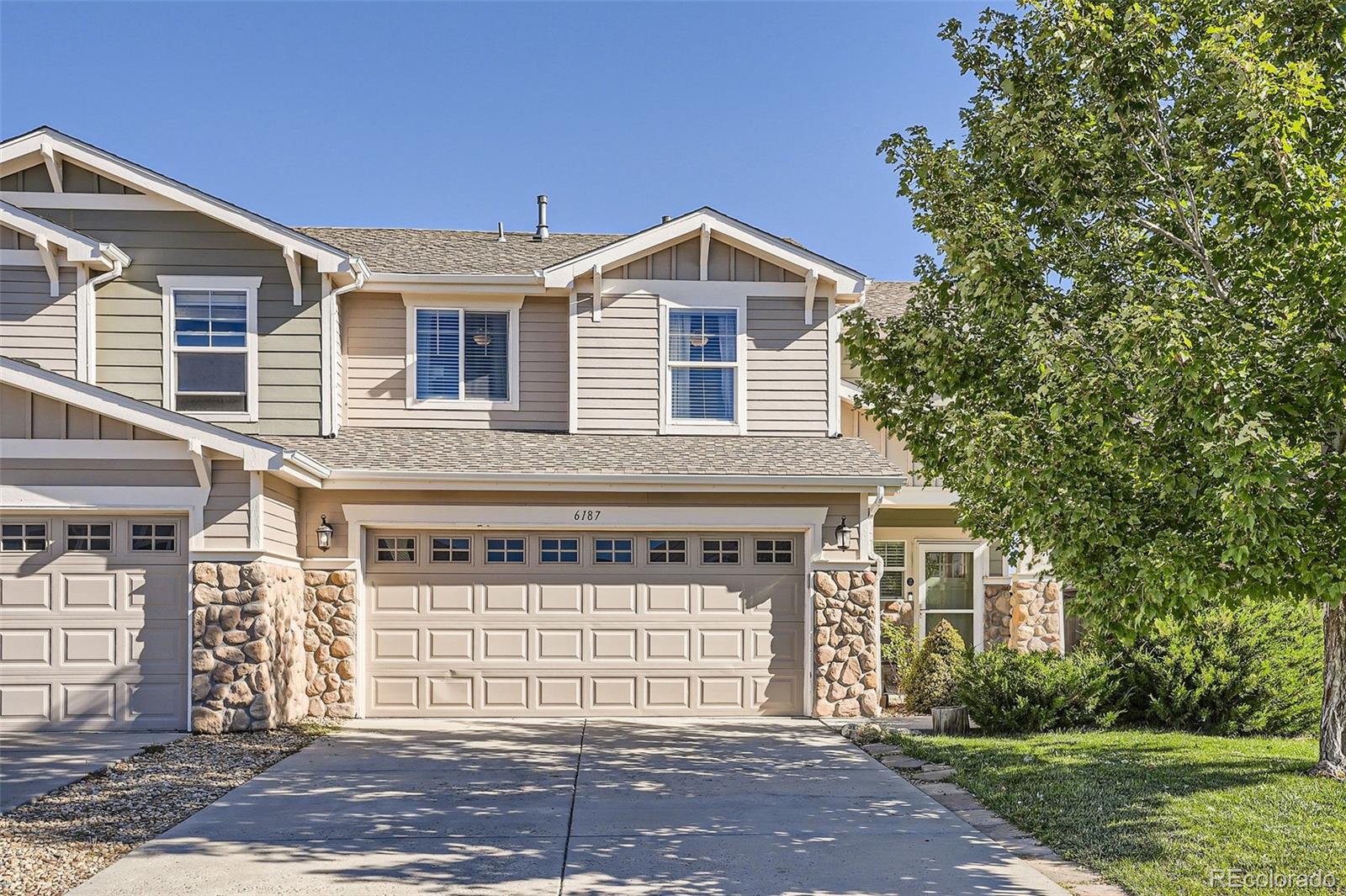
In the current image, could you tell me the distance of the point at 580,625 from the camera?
12.9 metres

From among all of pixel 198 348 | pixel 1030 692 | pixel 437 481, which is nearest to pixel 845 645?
pixel 1030 692

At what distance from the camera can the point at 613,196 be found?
64.7 feet

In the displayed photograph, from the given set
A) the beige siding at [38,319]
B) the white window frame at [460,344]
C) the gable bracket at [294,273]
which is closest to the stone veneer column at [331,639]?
the white window frame at [460,344]

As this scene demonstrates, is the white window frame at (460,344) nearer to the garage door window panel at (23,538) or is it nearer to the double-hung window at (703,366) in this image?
the double-hung window at (703,366)

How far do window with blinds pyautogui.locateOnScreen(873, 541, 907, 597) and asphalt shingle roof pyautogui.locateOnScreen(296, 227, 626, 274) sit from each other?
561cm

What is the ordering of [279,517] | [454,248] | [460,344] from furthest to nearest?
[454,248], [460,344], [279,517]

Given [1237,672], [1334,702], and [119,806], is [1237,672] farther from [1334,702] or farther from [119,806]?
[119,806]

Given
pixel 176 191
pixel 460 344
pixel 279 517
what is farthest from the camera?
pixel 460 344

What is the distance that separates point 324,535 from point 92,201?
4713 mm

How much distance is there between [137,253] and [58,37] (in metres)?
2.59

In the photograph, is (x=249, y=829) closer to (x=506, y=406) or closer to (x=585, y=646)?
(x=585, y=646)

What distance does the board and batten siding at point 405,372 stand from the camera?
13.5 m

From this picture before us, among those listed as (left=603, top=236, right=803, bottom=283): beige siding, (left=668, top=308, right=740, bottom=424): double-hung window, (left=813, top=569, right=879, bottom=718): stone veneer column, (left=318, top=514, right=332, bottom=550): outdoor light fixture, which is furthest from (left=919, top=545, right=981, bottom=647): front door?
(left=318, top=514, right=332, bottom=550): outdoor light fixture

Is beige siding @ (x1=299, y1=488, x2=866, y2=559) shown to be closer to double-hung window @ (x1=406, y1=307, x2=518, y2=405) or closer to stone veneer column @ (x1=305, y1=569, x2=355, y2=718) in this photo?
stone veneer column @ (x1=305, y1=569, x2=355, y2=718)
